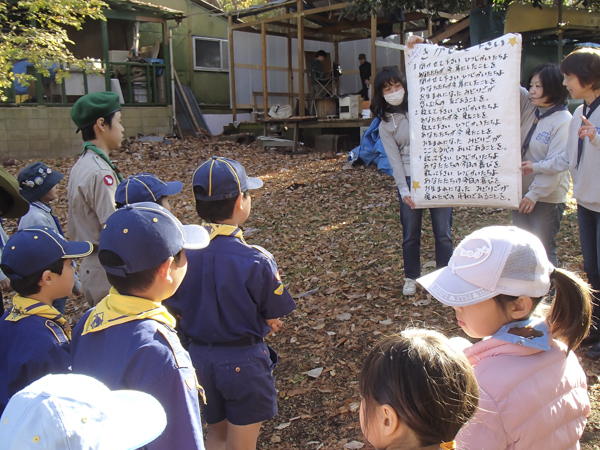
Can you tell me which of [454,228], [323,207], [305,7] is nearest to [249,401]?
[454,228]

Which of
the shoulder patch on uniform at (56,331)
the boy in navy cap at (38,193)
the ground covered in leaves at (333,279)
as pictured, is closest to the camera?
the shoulder patch on uniform at (56,331)

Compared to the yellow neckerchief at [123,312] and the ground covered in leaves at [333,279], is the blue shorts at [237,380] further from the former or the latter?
the ground covered in leaves at [333,279]

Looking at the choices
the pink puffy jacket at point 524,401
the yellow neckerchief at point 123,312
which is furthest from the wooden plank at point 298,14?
the pink puffy jacket at point 524,401

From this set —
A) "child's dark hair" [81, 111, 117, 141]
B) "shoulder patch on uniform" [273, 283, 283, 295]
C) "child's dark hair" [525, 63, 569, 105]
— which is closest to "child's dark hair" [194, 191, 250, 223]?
"shoulder patch on uniform" [273, 283, 283, 295]

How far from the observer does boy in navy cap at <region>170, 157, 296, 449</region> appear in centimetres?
252

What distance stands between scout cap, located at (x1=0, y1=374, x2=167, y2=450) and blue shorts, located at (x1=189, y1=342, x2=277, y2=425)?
1.26m

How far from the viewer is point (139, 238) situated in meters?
1.85

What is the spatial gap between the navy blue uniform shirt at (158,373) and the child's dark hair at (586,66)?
3.25 m

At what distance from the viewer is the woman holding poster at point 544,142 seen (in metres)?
3.87

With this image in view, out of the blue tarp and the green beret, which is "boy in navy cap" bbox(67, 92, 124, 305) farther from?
the blue tarp

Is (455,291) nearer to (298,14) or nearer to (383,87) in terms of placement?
(383,87)

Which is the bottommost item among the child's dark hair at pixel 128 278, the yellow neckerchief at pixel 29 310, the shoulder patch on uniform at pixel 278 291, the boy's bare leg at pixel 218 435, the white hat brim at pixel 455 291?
the boy's bare leg at pixel 218 435

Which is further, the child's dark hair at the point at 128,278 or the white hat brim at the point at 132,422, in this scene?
the child's dark hair at the point at 128,278

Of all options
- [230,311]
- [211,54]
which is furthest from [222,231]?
[211,54]
